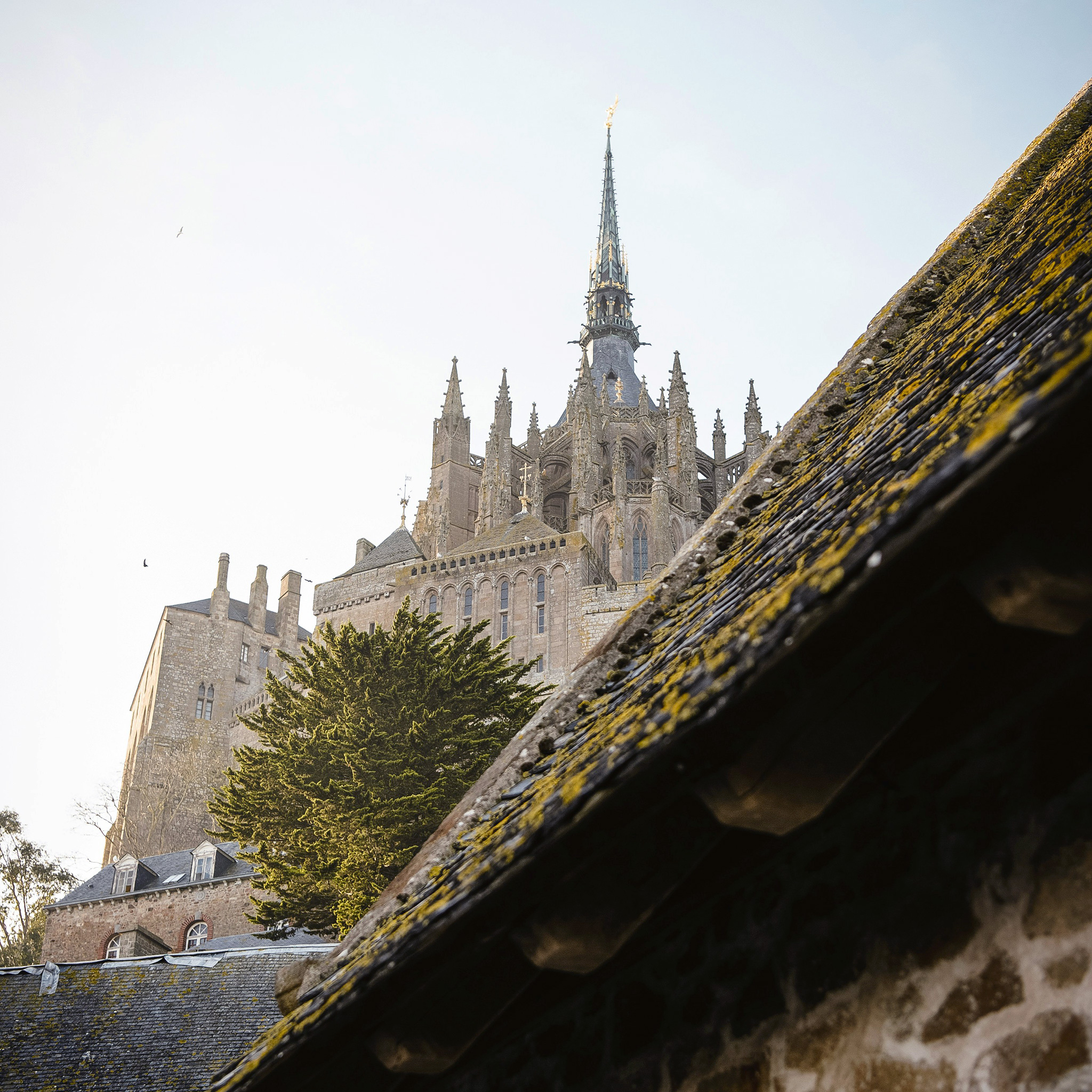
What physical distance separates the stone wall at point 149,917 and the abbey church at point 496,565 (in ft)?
51.8

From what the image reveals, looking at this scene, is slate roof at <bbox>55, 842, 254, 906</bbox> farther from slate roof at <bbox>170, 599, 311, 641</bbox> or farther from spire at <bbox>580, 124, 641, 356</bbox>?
spire at <bbox>580, 124, 641, 356</bbox>

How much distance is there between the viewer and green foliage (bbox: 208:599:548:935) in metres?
17.8

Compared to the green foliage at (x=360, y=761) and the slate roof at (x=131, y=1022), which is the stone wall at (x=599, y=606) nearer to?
the green foliage at (x=360, y=761)

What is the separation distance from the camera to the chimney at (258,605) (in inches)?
3004

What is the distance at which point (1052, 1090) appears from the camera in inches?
84.7

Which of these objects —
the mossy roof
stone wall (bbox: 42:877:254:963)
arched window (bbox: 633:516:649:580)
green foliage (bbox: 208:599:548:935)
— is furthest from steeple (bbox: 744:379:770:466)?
the mossy roof

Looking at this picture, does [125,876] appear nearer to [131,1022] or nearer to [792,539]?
[131,1022]

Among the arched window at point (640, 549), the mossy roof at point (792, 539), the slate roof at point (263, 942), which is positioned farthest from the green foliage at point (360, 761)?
the arched window at point (640, 549)

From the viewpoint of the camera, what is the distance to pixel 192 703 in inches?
2795

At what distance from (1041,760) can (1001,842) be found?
0.21 m

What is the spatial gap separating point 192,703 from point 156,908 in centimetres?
3210

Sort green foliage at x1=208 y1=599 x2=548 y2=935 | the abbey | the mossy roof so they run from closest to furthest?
the mossy roof, green foliage at x1=208 y1=599 x2=548 y2=935, the abbey

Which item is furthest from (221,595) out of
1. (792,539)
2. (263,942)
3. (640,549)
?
(792,539)

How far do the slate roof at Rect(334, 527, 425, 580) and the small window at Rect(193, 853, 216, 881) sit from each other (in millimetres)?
25571
